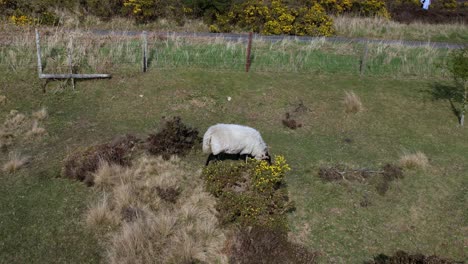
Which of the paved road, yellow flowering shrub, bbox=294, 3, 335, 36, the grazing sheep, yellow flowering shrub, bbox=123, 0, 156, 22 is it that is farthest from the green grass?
yellow flowering shrub, bbox=123, 0, 156, 22

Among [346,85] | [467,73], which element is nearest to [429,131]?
[467,73]

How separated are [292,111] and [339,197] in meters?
5.42

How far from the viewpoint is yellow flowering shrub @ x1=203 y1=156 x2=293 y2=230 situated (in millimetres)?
9742

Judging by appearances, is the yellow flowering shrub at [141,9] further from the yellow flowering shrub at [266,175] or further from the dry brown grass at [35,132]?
the yellow flowering shrub at [266,175]

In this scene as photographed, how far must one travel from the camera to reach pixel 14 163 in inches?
446

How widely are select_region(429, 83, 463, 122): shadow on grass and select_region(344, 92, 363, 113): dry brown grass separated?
371 cm

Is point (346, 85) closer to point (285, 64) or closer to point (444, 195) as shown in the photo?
point (285, 64)

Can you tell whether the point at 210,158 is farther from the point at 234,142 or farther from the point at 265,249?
the point at 265,249

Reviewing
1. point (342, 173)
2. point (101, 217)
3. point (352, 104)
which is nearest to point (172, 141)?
point (101, 217)

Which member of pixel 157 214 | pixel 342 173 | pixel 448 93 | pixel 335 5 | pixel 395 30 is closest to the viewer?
pixel 157 214

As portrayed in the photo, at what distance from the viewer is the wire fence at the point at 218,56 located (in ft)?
58.1

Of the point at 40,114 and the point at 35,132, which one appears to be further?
the point at 40,114

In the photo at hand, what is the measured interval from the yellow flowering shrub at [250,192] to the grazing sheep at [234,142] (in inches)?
12.8

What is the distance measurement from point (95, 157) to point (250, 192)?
436cm
